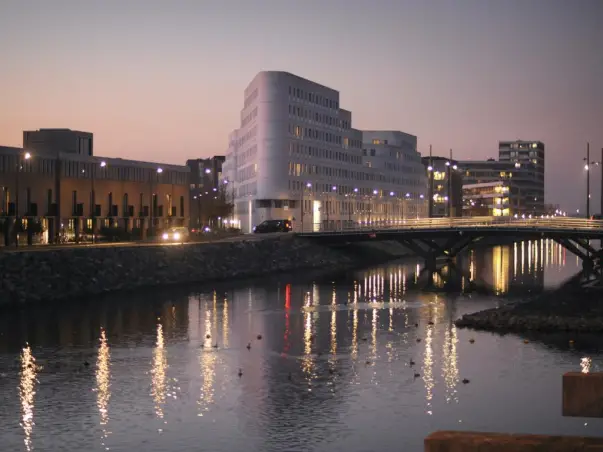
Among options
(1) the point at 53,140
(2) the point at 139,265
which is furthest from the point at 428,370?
(1) the point at 53,140

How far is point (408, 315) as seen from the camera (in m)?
65.9

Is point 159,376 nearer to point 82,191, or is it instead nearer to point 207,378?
point 207,378

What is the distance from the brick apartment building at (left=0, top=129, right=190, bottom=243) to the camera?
9931 cm

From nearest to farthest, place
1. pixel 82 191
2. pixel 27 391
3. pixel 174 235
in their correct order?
1. pixel 27 391
2. pixel 82 191
3. pixel 174 235

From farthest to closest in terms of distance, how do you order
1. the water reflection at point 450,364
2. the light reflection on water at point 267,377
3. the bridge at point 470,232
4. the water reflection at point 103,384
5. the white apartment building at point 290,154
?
the white apartment building at point 290,154 → the bridge at point 470,232 → the water reflection at point 450,364 → the water reflection at point 103,384 → the light reflection on water at point 267,377

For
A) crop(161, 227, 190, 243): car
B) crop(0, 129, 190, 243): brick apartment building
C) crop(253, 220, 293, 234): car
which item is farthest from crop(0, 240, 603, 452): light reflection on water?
crop(253, 220, 293, 234): car

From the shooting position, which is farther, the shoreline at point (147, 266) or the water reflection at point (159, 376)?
the shoreline at point (147, 266)

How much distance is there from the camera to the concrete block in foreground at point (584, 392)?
41.8 ft

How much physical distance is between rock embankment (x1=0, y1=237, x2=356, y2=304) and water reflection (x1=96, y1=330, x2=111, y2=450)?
24.3 meters

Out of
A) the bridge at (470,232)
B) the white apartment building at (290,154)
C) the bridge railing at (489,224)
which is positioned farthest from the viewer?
the white apartment building at (290,154)

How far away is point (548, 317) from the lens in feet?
187

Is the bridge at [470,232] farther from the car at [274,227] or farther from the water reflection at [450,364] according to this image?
the water reflection at [450,364]

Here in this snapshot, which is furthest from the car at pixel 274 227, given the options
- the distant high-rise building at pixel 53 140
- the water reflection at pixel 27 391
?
the water reflection at pixel 27 391

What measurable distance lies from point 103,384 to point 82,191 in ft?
245
